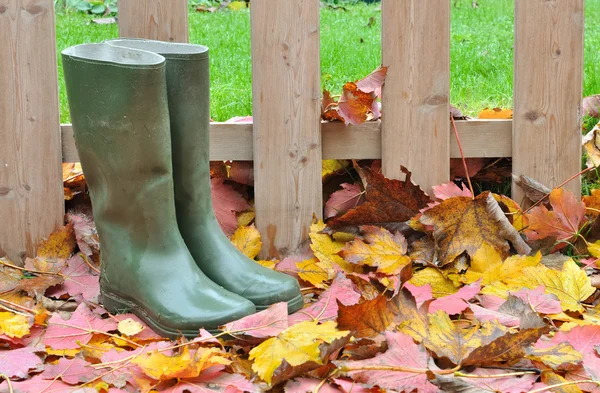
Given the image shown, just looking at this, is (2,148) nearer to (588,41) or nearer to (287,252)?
(287,252)

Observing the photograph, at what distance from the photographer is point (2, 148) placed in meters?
2.01

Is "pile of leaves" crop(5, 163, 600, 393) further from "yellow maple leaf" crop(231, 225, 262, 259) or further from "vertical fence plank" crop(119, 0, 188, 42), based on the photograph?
"vertical fence plank" crop(119, 0, 188, 42)

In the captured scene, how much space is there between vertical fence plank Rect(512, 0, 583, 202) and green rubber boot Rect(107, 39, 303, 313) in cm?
77

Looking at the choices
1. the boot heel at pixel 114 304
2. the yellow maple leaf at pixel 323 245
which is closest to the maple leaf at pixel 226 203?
the yellow maple leaf at pixel 323 245

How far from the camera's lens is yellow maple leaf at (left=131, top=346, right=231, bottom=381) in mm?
1299

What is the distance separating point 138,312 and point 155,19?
74 centimetres

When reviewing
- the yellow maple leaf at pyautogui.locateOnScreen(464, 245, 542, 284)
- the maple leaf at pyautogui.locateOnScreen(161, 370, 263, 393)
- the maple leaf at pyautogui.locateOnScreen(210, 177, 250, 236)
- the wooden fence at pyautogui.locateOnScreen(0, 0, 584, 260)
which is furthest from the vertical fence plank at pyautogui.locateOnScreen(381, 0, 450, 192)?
the maple leaf at pyautogui.locateOnScreen(161, 370, 263, 393)

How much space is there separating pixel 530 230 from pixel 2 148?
1343mm

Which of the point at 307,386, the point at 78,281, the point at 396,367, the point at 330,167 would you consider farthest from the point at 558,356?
the point at 78,281

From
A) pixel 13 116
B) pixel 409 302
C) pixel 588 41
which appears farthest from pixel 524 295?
pixel 588 41

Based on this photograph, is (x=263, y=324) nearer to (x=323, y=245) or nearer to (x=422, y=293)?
(x=422, y=293)

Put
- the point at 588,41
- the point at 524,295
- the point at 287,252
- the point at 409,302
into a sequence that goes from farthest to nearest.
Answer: the point at 588,41
the point at 287,252
the point at 524,295
the point at 409,302

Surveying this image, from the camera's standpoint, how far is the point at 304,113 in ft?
6.67

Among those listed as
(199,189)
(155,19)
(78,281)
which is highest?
(155,19)
